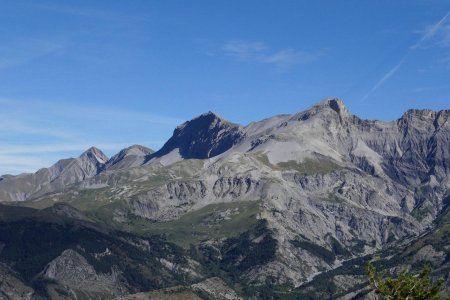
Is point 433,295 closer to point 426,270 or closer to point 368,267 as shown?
point 426,270

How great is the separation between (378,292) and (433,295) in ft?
23.5

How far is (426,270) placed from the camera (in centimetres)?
9538

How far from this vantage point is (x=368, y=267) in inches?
3713

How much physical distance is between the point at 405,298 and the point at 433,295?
3643 mm

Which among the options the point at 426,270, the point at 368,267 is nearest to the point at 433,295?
the point at 426,270

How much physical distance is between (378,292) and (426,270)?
22.8ft

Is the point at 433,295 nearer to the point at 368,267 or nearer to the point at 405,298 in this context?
the point at 405,298

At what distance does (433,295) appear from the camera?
314 feet

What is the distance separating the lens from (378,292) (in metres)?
96.8

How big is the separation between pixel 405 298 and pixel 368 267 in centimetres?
745

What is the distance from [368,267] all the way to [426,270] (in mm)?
7948

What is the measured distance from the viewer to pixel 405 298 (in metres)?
96.7

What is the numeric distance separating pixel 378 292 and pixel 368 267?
4820 mm
